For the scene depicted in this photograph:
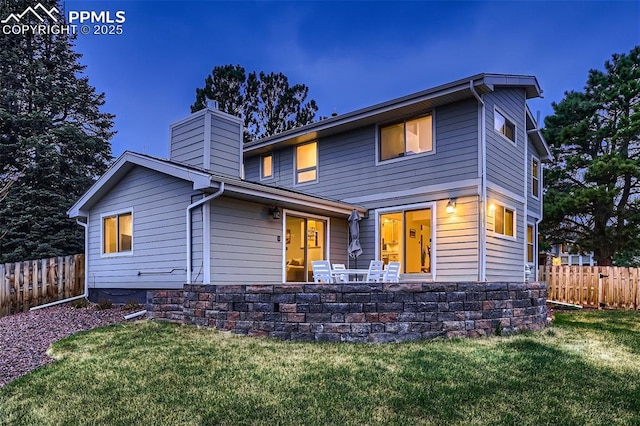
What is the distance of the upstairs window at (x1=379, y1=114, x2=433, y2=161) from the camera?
10664 mm

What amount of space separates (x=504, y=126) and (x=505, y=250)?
3.15m

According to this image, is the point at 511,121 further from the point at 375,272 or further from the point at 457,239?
the point at 375,272

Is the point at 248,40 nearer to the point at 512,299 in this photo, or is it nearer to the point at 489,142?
the point at 489,142

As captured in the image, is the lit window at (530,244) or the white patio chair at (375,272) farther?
the lit window at (530,244)

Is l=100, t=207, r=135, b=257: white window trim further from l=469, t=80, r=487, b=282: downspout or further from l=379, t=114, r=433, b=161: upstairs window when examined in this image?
l=469, t=80, r=487, b=282: downspout

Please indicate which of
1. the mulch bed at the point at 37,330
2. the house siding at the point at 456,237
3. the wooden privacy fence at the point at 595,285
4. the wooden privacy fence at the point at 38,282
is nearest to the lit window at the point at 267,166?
the house siding at the point at 456,237

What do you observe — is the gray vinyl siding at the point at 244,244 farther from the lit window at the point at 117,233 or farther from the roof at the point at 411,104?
the lit window at the point at 117,233

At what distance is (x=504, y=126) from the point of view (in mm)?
11211

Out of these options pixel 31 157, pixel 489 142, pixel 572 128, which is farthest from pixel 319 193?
pixel 31 157

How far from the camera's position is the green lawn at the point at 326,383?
3822mm

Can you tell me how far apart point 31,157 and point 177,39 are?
59.1 feet

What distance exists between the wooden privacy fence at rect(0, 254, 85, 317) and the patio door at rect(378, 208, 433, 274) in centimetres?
843

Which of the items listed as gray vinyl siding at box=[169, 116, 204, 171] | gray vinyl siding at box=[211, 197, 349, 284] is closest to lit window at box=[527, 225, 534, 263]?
gray vinyl siding at box=[211, 197, 349, 284]

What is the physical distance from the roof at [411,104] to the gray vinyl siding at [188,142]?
9.51 feet
